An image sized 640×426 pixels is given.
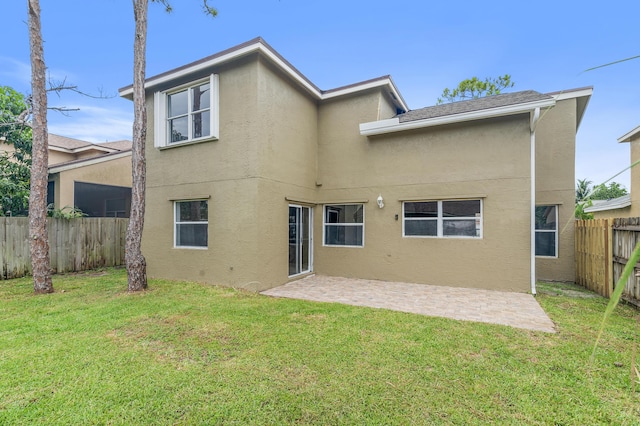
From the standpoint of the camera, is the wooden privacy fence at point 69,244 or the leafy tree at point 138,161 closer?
the leafy tree at point 138,161

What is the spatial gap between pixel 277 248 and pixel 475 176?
5.77 meters

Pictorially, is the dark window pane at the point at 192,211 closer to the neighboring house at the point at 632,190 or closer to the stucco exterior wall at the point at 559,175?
the stucco exterior wall at the point at 559,175

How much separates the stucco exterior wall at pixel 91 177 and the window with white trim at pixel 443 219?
42.0ft

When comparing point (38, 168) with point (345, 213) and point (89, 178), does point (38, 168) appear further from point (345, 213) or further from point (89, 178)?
point (345, 213)

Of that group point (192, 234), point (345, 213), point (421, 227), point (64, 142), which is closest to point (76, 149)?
point (64, 142)

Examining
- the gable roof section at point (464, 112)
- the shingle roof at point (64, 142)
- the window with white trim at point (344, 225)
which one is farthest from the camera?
the shingle roof at point (64, 142)

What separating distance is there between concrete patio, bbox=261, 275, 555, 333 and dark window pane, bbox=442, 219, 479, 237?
4.88ft

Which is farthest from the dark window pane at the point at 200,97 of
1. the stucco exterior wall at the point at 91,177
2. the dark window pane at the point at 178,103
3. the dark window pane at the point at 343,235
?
the stucco exterior wall at the point at 91,177

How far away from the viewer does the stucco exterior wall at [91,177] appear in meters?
12.3

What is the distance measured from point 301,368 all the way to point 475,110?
7721mm

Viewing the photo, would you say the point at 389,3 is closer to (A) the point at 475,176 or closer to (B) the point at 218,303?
(A) the point at 475,176

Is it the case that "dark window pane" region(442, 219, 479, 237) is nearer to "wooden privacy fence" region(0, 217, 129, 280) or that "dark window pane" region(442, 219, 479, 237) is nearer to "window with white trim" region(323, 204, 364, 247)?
"window with white trim" region(323, 204, 364, 247)

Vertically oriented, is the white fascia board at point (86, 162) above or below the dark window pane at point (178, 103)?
below

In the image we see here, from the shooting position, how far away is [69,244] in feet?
34.1
